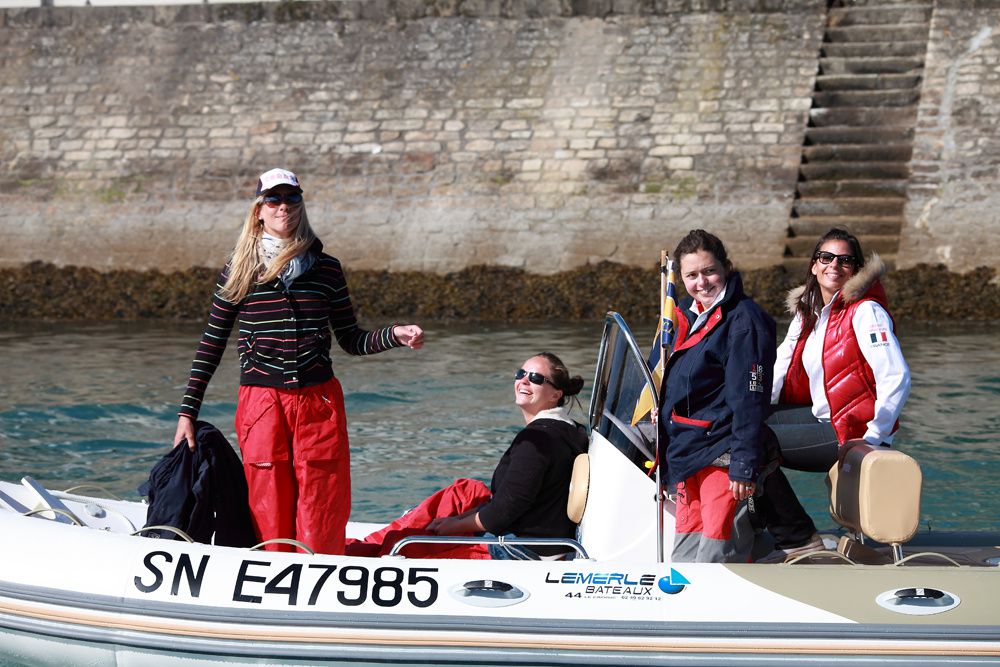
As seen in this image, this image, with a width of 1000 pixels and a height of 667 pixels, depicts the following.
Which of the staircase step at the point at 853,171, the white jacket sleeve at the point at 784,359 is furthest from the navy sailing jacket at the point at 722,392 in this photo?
the staircase step at the point at 853,171

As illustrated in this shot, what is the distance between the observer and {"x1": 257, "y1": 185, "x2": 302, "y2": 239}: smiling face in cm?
438

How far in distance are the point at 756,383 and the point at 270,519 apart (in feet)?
5.77

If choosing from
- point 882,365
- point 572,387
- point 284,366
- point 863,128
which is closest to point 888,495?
point 882,365

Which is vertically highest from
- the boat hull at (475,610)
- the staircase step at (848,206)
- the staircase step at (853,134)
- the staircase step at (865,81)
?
the staircase step at (865,81)

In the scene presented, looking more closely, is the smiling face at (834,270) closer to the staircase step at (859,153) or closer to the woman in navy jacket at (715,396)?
the woman in navy jacket at (715,396)

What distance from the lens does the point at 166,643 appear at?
4.34m

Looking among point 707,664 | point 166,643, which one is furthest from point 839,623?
point 166,643

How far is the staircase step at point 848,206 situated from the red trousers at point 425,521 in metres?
10.6

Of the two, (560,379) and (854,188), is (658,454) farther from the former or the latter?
(854,188)

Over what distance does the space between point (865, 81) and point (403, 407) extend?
330 inches

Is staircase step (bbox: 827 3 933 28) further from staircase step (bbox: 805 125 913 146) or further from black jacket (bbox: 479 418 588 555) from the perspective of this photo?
black jacket (bbox: 479 418 588 555)

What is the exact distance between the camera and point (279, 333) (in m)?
4.40

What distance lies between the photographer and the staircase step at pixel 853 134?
15273 mm

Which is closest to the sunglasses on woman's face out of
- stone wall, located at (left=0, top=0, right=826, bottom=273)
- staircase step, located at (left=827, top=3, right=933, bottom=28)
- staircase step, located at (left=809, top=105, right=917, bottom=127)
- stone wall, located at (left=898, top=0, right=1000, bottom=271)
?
stone wall, located at (left=0, top=0, right=826, bottom=273)
